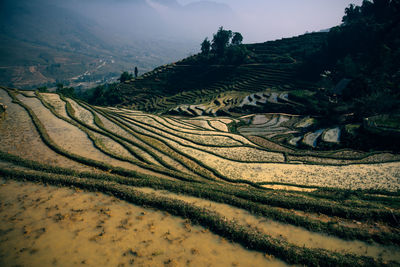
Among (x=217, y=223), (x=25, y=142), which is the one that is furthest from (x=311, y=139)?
(x=25, y=142)

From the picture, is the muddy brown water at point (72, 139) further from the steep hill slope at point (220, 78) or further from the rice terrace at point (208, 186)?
the steep hill slope at point (220, 78)

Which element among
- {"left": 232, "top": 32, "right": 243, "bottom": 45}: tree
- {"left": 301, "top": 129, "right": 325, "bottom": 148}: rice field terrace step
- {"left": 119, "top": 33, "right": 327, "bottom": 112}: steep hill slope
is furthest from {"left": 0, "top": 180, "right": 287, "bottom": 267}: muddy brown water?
{"left": 232, "top": 32, "right": 243, "bottom": 45}: tree

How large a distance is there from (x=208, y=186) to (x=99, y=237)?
5.50 meters

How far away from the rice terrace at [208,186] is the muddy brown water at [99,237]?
0.13 ft

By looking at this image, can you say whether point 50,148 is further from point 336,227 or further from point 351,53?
point 351,53

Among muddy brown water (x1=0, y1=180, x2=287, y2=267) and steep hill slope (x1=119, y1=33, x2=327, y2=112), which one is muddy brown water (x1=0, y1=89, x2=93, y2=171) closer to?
muddy brown water (x1=0, y1=180, x2=287, y2=267)

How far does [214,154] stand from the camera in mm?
19031

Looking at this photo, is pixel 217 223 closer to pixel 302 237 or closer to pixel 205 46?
pixel 302 237

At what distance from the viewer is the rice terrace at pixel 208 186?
663 centimetres

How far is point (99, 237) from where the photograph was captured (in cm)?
702

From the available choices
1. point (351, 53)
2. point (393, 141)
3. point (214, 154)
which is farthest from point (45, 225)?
point (351, 53)

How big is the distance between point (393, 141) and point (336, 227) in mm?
21263

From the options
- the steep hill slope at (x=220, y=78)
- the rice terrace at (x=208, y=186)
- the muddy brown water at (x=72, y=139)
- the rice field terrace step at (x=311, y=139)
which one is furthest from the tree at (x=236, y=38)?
the muddy brown water at (x=72, y=139)

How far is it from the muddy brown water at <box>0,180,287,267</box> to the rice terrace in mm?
39
